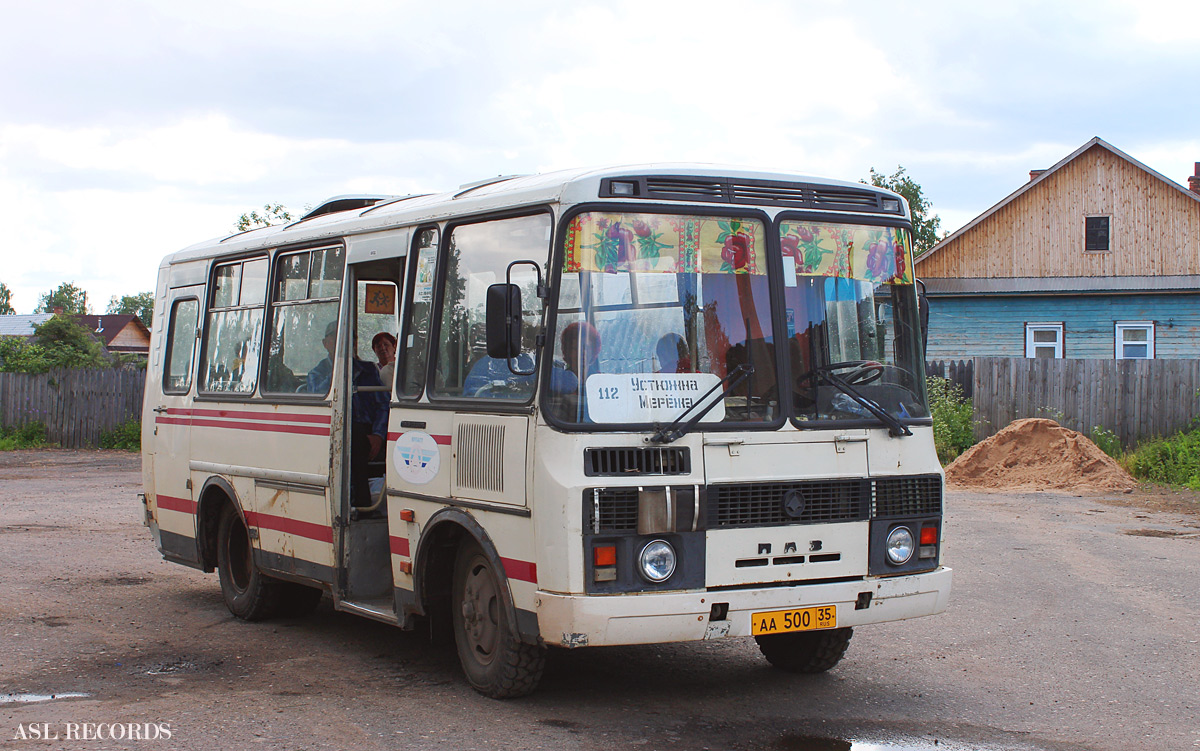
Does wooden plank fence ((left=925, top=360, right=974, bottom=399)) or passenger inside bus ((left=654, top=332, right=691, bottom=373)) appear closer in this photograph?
passenger inside bus ((left=654, top=332, right=691, bottom=373))

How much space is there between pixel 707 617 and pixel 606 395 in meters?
1.14

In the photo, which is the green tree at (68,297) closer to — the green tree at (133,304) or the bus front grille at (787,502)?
the green tree at (133,304)

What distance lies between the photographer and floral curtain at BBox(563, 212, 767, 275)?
603cm

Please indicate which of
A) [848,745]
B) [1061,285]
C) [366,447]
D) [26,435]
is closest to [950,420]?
[1061,285]

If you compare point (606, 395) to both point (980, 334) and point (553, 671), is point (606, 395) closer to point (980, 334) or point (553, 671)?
point (553, 671)

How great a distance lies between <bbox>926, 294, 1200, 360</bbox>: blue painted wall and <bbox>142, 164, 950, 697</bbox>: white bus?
25.9 m

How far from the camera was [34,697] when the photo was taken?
6602mm

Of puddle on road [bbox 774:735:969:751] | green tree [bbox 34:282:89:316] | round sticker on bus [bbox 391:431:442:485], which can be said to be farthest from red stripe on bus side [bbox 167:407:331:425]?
green tree [bbox 34:282:89:316]

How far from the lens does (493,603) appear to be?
6539mm

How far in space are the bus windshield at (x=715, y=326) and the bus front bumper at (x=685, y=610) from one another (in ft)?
2.67

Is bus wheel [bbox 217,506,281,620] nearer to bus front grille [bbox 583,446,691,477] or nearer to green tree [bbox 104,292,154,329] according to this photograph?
bus front grille [bbox 583,446,691,477]

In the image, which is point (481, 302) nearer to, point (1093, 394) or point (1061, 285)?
point (1093, 394)

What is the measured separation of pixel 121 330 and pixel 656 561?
96.3 metres

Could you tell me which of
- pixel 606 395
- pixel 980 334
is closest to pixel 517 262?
pixel 606 395
